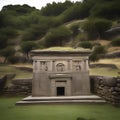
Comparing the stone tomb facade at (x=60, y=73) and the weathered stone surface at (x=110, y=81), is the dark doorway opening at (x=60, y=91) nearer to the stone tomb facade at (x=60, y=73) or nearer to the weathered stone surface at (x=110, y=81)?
the stone tomb facade at (x=60, y=73)

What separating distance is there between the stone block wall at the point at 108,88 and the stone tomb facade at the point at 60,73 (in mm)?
860

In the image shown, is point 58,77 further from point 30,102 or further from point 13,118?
point 13,118

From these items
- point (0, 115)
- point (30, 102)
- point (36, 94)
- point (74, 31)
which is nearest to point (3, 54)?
point (74, 31)

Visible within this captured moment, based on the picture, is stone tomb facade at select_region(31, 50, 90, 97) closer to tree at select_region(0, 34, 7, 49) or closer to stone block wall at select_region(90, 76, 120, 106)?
stone block wall at select_region(90, 76, 120, 106)

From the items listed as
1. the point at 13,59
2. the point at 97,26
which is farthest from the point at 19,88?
the point at 97,26

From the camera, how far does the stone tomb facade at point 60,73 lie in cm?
1431

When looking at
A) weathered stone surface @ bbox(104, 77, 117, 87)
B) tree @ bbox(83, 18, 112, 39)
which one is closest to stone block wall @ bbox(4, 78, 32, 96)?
weathered stone surface @ bbox(104, 77, 117, 87)

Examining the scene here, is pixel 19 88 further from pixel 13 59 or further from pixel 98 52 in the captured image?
pixel 13 59

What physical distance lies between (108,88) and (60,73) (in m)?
4.02

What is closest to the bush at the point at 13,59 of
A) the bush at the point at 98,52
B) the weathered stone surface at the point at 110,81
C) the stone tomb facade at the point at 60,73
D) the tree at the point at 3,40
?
the tree at the point at 3,40

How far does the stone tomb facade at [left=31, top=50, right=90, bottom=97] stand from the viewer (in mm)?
14312

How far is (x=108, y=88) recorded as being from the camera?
1170 cm

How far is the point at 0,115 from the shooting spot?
8.80m

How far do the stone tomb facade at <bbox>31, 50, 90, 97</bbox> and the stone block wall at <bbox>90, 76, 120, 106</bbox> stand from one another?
2.82 ft
